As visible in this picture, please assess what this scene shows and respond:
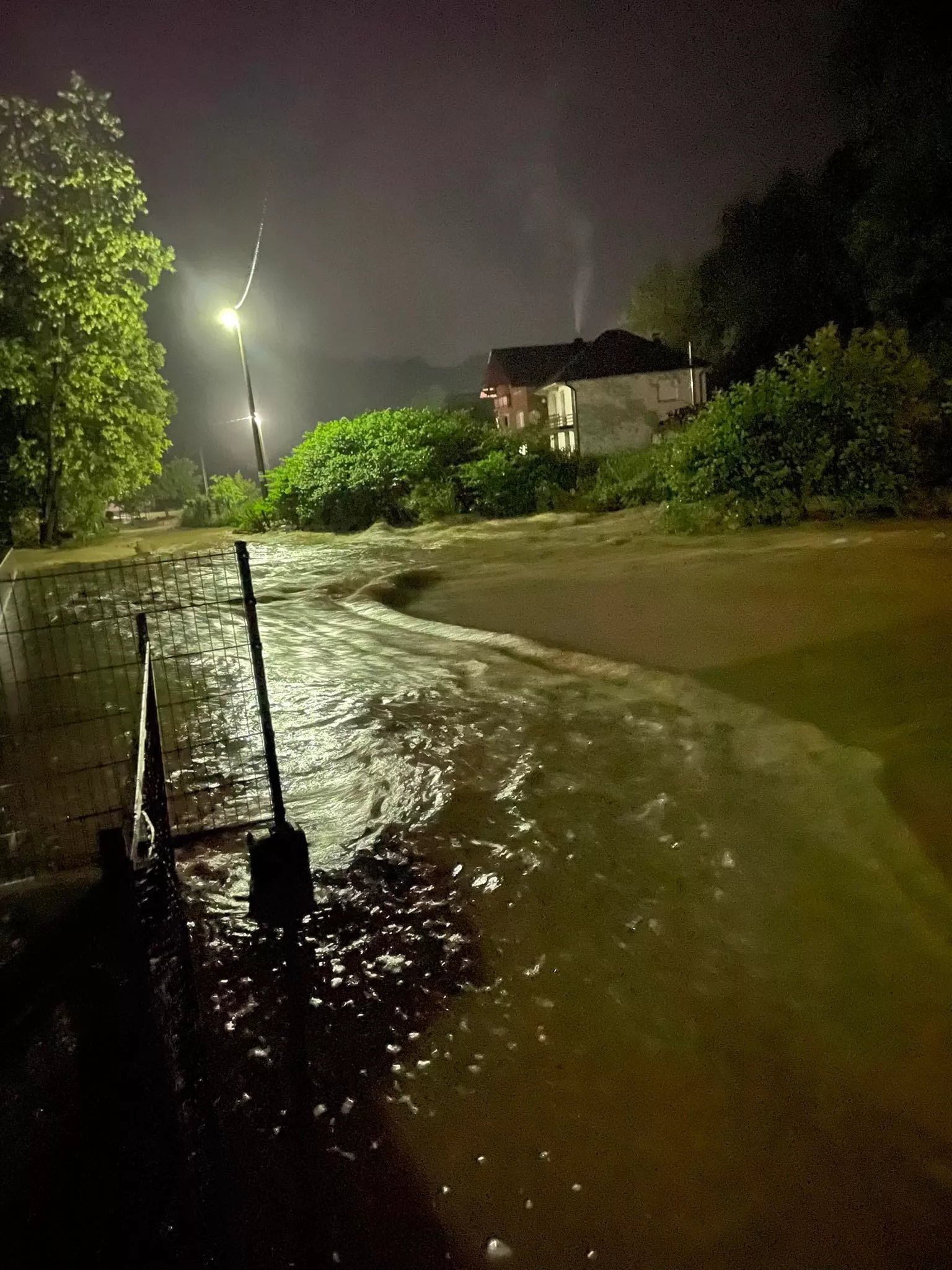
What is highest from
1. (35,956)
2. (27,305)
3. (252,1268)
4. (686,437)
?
(27,305)

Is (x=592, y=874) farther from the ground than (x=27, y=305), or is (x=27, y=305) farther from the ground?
(x=27, y=305)

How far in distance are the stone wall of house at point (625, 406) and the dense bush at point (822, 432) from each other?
23572 millimetres

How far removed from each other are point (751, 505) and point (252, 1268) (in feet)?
50.6

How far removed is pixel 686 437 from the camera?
1702 centimetres

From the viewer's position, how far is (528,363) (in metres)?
51.1

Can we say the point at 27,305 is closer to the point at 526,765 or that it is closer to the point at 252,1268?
the point at 526,765

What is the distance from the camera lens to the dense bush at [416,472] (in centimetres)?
2362

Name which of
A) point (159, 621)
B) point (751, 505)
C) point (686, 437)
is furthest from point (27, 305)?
point (751, 505)

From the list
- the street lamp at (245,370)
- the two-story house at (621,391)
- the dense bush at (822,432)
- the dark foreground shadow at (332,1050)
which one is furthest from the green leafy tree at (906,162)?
the dark foreground shadow at (332,1050)

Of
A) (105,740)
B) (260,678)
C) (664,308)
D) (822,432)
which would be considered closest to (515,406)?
(664,308)

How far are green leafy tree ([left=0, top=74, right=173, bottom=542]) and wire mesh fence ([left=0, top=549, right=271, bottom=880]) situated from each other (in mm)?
15058

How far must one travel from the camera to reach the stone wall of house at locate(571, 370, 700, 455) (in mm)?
39406

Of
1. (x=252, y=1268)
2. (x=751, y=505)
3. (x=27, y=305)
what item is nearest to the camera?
(x=252, y=1268)

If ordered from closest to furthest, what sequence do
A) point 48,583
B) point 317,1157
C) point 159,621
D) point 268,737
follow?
point 317,1157 → point 268,737 → point 159,621 → point 48,583
